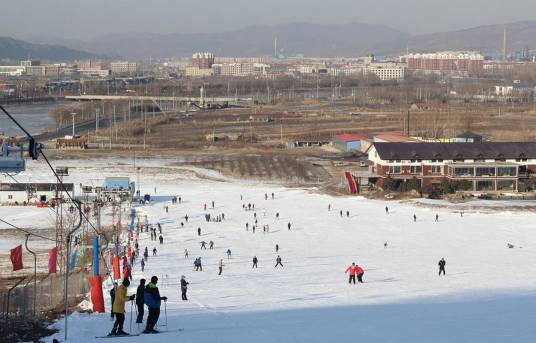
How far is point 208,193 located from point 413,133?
22.1 metres

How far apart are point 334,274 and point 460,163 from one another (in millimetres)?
14991

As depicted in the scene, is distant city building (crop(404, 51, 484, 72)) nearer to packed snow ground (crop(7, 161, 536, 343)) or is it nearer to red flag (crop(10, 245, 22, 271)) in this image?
packed snow ground (crop(7, 161, 536, 343))

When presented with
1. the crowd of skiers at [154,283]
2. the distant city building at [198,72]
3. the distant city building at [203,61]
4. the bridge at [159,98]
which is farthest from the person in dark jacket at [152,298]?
the distant city building at [203,61]

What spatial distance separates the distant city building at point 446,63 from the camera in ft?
513

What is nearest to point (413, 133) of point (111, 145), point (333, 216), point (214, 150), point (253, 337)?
Answer: point (214, 150)

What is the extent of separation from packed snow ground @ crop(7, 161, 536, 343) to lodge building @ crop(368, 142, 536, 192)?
2886 millimetres

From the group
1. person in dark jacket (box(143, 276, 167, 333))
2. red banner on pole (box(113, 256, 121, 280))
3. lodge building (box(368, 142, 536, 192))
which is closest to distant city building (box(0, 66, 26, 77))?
lodge building (box(368, 142, 536, 192))

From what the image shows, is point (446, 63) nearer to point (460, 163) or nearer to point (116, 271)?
point (460, 163)

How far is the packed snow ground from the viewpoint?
8.90 metres

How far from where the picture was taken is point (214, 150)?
142 feet

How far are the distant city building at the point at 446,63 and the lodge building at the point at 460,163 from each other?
406 feet

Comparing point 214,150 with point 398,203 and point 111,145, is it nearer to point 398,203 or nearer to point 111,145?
point 111,145

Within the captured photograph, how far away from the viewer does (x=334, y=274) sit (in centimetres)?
1489

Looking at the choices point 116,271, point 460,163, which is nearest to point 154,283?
Result: point 116,271
